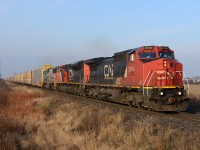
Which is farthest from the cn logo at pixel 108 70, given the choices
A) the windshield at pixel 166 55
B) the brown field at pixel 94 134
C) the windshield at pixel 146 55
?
the brown field at pixel 94 134

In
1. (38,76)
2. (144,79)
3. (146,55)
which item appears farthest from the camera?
(38,76)

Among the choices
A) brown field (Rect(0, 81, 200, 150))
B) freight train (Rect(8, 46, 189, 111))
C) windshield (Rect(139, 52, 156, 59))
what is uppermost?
windshield (Rect(139, 52, 156, 59))

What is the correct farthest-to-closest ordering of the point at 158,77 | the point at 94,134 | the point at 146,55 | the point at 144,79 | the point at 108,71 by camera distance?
the point at 108,71 → the point at 146,55 → the point at 144,79 → the point at 158,77 → the point at 94,134

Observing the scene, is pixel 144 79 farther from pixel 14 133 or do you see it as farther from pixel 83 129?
pixel 14 133

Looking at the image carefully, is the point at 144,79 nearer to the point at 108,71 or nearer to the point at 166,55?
the point at 166,55

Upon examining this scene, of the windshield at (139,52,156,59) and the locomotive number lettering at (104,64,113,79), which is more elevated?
the windshield at (139,52,156,59)

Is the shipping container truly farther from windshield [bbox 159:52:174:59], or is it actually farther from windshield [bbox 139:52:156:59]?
windshield [bbox 159:52:174:59]

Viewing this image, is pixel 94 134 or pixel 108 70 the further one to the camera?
pixel 108 70

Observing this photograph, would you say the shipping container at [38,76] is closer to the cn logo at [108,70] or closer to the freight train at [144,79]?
the freight train at [144,79]

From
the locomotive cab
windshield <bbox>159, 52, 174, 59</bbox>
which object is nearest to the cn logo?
the locomotive cab

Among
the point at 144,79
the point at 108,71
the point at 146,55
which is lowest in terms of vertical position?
the point at 144,79

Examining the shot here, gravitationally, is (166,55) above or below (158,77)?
above

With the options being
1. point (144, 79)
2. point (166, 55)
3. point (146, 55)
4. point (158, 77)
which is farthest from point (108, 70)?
point (158, 77)

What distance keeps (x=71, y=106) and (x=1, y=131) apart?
778cm
